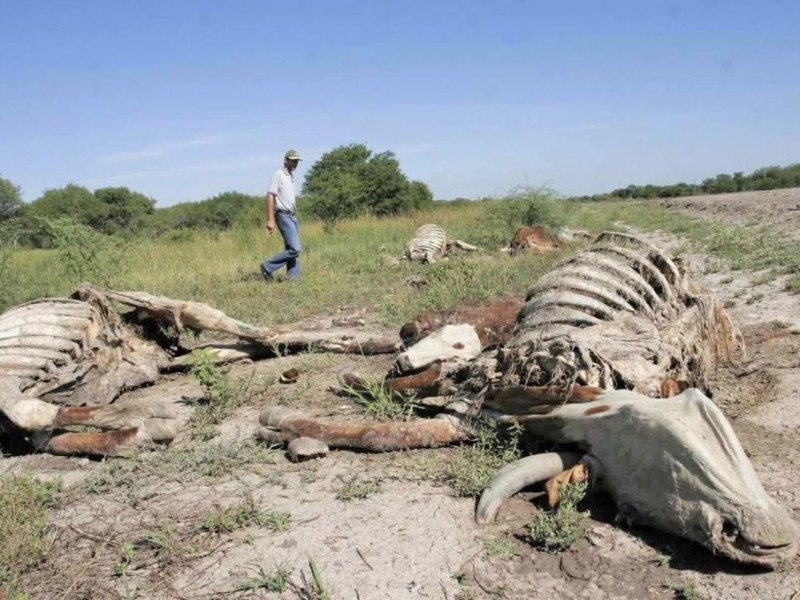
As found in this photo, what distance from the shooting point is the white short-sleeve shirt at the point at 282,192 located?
9305mm

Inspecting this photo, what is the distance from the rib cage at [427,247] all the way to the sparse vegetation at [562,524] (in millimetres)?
8416

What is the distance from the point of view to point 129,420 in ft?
11.7

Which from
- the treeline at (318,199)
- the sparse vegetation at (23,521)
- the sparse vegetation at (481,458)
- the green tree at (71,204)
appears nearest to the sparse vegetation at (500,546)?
the sparse vegetation at (481,458)

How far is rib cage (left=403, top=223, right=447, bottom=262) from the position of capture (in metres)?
11.1

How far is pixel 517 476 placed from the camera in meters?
2.61

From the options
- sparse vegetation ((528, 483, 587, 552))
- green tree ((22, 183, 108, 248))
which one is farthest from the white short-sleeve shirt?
green tree ((22, 183, 108, 248))

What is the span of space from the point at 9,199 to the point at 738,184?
44.2m

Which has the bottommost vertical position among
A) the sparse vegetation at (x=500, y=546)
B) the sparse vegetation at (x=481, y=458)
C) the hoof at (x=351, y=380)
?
the sparse vegetation at (x=500, y=546)

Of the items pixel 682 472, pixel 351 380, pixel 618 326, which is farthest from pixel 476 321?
pixel 682 472

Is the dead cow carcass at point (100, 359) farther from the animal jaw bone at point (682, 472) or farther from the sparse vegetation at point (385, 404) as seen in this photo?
the animal jaw bone at point (682, 472)

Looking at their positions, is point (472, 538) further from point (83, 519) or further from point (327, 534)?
point (83, 519)

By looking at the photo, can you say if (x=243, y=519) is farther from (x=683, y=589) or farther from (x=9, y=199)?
(x=9, y=199)

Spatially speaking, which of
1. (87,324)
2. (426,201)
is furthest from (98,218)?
(87,324)

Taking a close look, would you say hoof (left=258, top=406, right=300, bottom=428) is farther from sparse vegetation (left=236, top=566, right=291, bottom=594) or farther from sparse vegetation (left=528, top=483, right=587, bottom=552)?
sparse vegetation (left=528, top=483, right=587, bottom=552)
